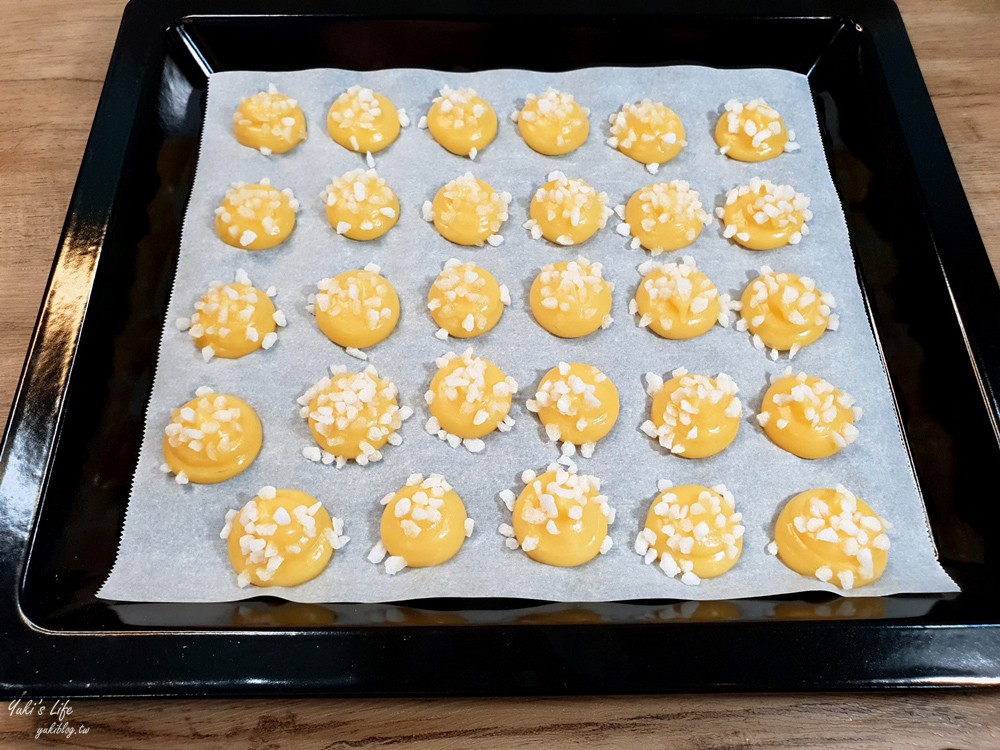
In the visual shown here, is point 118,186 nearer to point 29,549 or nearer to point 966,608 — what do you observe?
point 29,549

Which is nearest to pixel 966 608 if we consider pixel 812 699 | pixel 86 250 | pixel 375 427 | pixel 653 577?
pixel 812 699

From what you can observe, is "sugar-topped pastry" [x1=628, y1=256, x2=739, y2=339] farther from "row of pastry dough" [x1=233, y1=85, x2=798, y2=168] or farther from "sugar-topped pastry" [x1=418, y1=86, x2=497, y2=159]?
"sugar-topped pastry" [x1=418, y1=86, x2=497, y2=159]

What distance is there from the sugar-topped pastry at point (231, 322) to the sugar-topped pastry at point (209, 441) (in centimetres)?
11

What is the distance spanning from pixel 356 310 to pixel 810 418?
2.71 ft

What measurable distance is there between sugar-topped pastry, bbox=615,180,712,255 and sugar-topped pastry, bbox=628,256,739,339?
74mm

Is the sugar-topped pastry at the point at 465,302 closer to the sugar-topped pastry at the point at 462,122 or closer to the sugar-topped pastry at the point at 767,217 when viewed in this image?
the sugar-topped pastry at the point at 462,122

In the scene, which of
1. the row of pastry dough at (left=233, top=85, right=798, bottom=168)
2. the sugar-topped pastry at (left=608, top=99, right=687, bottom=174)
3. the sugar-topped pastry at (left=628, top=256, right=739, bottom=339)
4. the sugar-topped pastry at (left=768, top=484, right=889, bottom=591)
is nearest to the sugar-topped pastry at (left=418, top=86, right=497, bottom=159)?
the row of pastry dough at (left=233, top=85, right=798, bottom=168)

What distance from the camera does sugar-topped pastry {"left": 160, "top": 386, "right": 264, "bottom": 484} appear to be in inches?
46.1

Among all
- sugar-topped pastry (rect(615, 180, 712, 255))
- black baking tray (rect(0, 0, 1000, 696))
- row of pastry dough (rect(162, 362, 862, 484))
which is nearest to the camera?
black baking tray (rect(0, 0, 1000, 696))

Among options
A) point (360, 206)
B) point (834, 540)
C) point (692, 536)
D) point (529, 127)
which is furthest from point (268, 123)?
point (834, 540)

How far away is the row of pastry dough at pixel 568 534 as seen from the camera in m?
1.09

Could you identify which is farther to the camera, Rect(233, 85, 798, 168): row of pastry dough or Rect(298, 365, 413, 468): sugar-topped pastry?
Rect(233, 85, 798, 168): row of pastry dough

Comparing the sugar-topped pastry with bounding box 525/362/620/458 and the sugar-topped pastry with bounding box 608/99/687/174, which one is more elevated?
the sugar-topped pastry with bounding box 608/99/687/174

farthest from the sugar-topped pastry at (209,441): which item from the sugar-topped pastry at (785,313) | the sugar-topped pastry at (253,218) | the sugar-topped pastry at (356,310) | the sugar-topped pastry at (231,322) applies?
the sugar-topped pastry at (785,313)
